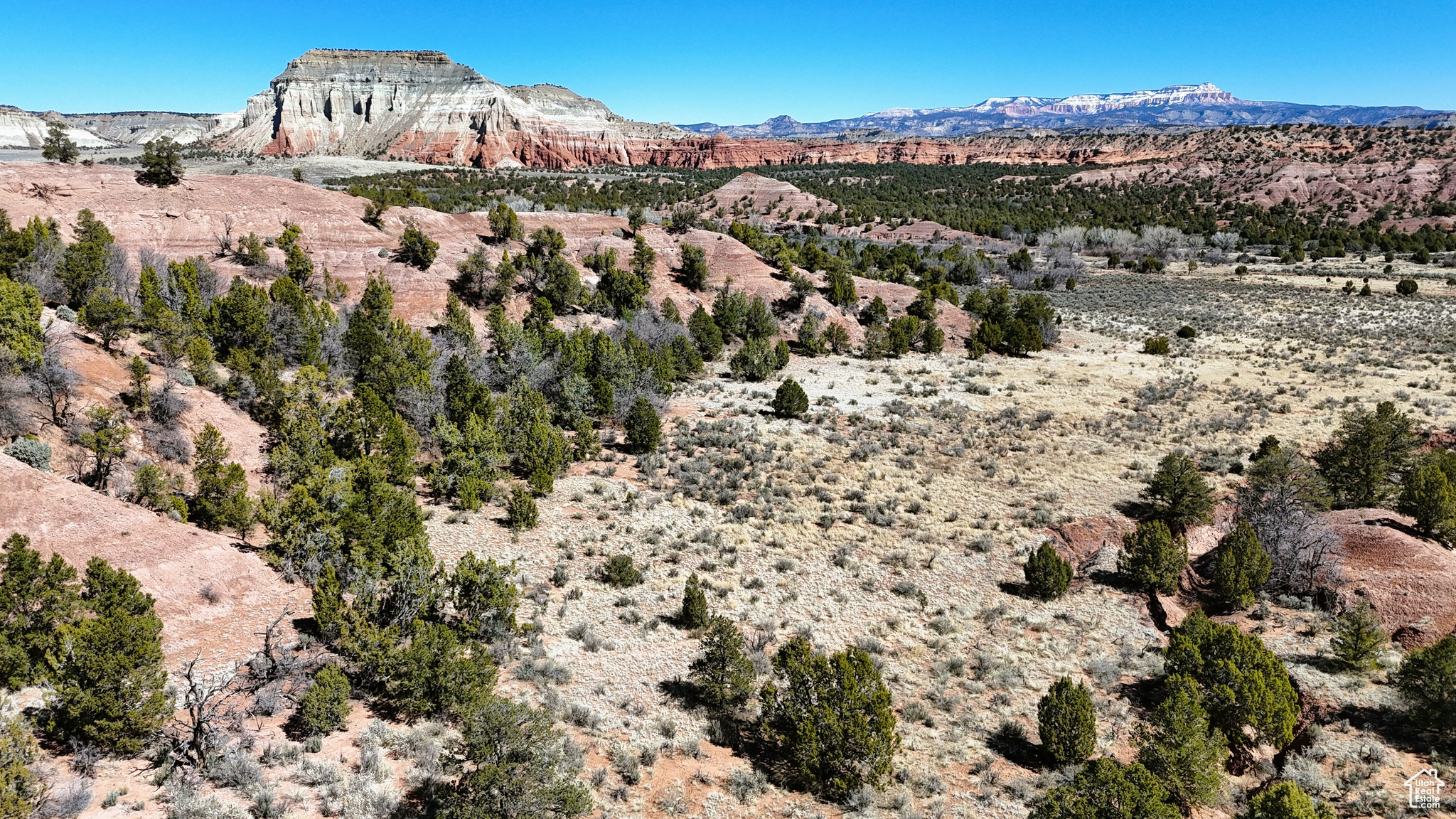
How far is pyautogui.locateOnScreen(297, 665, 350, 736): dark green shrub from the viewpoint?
9047 millimetres

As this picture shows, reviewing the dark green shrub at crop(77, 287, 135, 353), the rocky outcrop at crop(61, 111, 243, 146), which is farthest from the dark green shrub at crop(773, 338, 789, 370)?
the rocky outcrop at crop(61, 111, 243, 146)

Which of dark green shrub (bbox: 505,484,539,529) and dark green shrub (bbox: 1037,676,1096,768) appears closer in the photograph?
dark green shrub (bbox: 1037,676,1096,768)

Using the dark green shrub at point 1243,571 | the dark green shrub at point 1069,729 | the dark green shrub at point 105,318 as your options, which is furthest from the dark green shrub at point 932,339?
the dark green shrub at point 105,318

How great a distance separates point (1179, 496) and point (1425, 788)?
8709 mm

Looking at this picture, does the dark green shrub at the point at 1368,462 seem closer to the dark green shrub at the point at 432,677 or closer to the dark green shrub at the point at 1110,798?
the dark green shrub at the point at 1110,798

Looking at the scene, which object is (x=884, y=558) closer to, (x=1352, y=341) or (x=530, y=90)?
(x=1352, y=341)

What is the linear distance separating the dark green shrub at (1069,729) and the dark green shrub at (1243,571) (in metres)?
5.97

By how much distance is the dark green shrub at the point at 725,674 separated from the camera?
10.6 m

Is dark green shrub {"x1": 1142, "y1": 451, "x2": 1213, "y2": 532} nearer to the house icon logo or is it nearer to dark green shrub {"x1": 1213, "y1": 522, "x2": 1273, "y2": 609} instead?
dark green shrub {"x1": 1213, "y1": 522, "x2": 1273, "y2": 609}

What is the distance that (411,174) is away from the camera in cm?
8431

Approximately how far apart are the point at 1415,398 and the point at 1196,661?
24.6m

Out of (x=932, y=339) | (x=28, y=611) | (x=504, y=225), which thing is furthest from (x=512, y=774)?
(x=504, y=225)

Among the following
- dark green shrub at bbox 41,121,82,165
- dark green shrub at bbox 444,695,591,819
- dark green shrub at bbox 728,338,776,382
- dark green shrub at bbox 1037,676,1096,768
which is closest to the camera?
dark green shrub at bbox 444,695,591,819

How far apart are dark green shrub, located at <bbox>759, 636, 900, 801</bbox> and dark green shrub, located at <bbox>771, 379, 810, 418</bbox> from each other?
1525 cm
